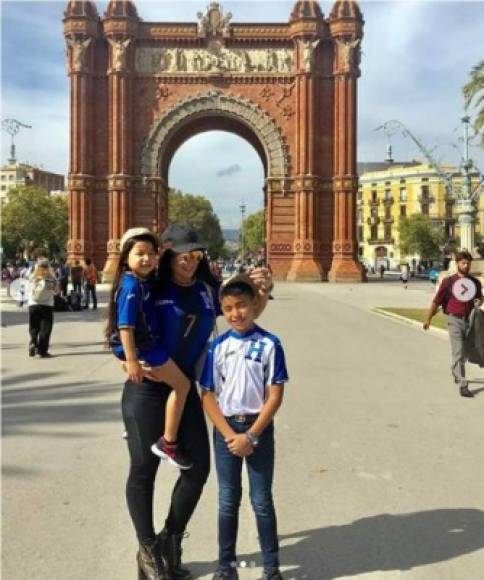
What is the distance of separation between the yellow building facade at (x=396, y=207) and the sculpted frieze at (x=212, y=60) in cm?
Answer: 6287

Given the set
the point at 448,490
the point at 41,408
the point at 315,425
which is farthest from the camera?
the point at 41,408

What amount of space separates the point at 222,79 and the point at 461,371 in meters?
40.2

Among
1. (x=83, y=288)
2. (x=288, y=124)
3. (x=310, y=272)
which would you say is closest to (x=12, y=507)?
(x=83, y=288)

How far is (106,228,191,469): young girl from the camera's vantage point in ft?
12.0

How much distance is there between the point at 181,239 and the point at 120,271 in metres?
0.37

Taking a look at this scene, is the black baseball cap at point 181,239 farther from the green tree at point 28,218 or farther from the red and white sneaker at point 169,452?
the green tree at point 28,218

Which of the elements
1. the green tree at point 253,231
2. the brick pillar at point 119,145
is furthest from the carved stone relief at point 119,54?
the green tree at point 253,231

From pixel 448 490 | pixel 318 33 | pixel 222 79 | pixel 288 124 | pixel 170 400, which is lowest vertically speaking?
pixel 448 490

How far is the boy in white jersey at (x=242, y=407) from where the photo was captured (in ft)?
11.9

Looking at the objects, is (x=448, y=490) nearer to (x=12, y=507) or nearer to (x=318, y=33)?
(x=12, y=507)

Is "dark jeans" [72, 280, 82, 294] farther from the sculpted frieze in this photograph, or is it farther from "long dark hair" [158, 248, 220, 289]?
the sculpted frieze

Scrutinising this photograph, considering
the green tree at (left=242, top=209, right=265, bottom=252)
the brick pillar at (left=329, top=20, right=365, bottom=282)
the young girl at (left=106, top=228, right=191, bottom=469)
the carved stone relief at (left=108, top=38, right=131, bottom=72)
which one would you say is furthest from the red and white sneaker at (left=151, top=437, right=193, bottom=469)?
the green tree at (left=242, top=209, right=265, bottom=252)

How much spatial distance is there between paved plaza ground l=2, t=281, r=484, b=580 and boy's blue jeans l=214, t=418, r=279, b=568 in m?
0.26

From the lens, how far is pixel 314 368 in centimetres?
1092
